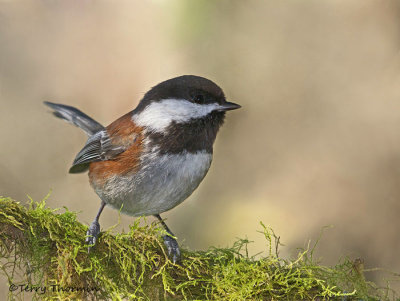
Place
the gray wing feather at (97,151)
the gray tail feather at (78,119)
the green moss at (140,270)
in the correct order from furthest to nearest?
1. the gray tail feather at (78,119)
2. the gray wing feather at (97,151)
3. the green moss at (140,270)

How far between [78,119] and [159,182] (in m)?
1.31

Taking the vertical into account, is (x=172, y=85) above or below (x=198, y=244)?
above

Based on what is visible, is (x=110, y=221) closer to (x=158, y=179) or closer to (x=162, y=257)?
(x=158, y=179)

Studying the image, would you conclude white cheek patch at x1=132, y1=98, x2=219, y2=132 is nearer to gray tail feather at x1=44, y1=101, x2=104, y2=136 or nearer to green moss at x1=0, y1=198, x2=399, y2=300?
green moss at x1=0, y1=198, x2=399, y2=300

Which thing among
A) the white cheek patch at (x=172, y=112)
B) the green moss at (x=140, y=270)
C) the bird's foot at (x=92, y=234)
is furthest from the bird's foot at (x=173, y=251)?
the white cheek patch at (x=172, y=112)

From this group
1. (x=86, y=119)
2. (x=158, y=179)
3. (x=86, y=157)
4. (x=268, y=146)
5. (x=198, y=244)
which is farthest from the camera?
(x=268, y=146)

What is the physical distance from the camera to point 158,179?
2434 mm

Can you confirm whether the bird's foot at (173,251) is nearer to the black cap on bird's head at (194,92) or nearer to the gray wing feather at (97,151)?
the gray wing feather at (97,151)

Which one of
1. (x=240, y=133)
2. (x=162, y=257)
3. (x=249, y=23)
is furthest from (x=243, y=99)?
(x=162, y=257)

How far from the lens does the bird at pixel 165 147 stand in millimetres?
2449

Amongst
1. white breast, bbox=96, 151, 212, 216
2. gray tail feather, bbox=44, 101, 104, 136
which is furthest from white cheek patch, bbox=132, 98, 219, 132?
gray tail feather, bbox=44, 101, 104, 136

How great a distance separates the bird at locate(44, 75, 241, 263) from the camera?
2.45 metres

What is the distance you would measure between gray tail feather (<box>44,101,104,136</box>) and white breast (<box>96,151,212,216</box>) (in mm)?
920

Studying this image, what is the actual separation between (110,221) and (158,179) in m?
2.00
